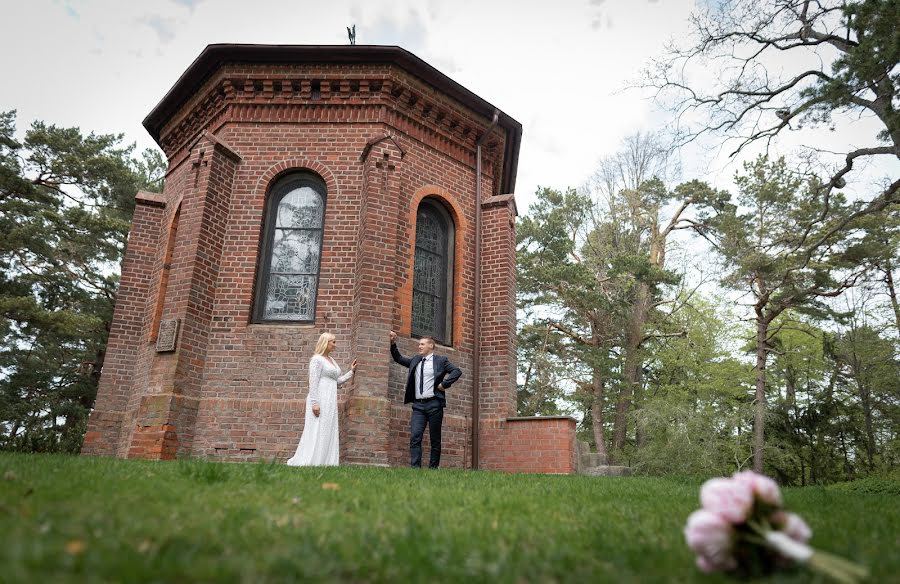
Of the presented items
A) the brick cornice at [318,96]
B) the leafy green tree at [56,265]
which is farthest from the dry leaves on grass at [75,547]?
the leafy green tree at [56,265]

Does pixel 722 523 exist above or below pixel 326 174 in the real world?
below

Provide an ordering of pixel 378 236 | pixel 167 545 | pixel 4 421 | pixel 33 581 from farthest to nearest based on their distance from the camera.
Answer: pixel 4 421, pixel 378 236, pixel 167 545, pixel 33 581

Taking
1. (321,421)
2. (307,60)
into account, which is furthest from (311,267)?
(307,60)

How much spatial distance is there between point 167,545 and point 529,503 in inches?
85.1

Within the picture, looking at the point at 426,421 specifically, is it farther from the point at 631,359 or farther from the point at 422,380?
the point at 631,359

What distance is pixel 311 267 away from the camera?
385 inches

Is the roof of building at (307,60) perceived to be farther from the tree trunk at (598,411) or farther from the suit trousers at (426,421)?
the tree trunk at (598,411)

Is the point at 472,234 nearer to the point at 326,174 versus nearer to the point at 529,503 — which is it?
the point at 326,174

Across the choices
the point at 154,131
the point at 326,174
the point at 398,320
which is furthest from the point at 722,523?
the point at 154,131

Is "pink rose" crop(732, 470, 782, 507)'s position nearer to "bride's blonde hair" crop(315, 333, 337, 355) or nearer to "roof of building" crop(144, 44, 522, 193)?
"bride's blonde hair" crop(315, 333, 337, 355)

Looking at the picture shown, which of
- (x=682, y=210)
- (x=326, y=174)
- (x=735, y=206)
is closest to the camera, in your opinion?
(x=326, y=174)

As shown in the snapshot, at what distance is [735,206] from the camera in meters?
21.5

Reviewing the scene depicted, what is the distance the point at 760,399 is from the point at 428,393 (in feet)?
48.9

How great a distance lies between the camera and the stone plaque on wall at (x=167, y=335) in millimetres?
8508
